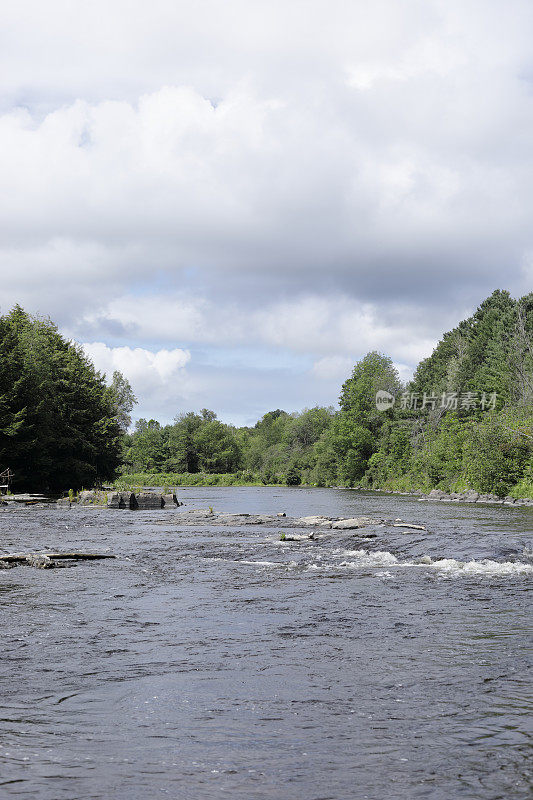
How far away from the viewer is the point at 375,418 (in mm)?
95000

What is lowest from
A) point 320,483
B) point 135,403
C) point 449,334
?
point 320,483

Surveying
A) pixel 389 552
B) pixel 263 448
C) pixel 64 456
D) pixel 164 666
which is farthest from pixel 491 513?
pixel 263 448

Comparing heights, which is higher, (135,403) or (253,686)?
(135,403)

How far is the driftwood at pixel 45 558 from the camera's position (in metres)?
18.1

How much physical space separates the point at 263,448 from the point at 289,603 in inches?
5799

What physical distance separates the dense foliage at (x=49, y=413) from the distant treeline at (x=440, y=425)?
3425cm

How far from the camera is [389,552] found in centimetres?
2100

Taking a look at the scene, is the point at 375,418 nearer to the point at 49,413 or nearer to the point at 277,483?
the point at 277,483

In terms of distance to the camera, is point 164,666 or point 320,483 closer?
point 164,666

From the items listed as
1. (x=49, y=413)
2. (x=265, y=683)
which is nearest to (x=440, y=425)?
(x=49, y=413)

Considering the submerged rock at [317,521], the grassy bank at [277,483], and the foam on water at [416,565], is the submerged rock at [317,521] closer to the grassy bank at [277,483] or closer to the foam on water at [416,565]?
the foam on water at [416,565]

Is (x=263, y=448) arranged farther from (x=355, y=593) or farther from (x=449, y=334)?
(x=355, y=593)

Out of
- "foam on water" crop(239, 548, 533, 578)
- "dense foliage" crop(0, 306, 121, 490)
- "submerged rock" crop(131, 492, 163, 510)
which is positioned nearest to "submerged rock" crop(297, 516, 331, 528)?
"foam on water" crop(239, 548, 533, 578)

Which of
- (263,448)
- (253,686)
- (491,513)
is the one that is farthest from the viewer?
(263,448)
